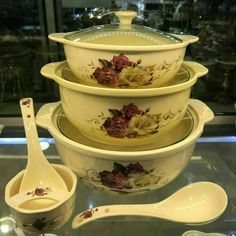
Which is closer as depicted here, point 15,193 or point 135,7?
point 15,193

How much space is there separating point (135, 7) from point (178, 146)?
43 cm

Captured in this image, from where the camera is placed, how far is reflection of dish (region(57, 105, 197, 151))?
45 centimetres

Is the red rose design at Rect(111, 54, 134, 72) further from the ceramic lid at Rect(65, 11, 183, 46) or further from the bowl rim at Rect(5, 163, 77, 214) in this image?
the bowl rim at Rect(5, 163, 77, 214)

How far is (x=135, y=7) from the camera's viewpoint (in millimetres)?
728

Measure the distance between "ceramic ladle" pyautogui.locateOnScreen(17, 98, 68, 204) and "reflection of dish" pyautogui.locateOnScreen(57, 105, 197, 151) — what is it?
46mm

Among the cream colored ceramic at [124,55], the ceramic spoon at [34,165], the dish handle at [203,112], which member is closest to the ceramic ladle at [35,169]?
the ceramic spoon at [34,165]

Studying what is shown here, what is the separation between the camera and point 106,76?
0.41m

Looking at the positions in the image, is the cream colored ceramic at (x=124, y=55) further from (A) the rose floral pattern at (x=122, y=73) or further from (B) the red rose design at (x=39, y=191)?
(B) the red rose design at (x=39, y=191)

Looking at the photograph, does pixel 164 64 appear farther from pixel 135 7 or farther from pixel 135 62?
pixel 135 7

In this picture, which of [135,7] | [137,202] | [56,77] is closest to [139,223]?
[137,202]

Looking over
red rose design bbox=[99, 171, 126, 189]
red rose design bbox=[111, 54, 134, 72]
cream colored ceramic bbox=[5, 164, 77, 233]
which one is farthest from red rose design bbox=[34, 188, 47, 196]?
red rose design bbox=[111, 54, 134, 72]

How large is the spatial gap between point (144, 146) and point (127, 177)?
59 millimetres

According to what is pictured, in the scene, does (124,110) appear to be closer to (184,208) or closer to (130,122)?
(130,122)

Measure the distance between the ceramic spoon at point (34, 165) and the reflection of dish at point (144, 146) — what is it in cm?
5
